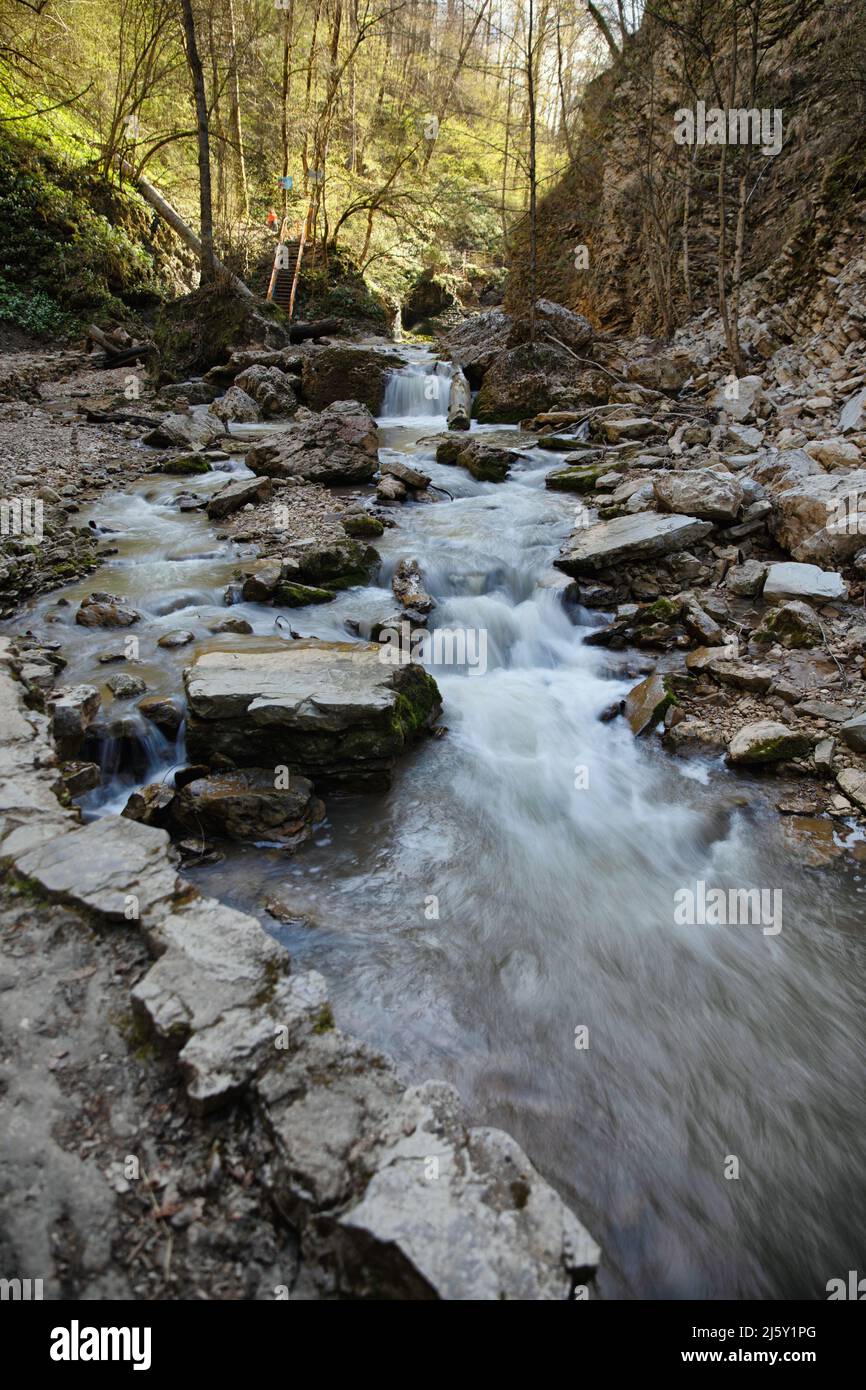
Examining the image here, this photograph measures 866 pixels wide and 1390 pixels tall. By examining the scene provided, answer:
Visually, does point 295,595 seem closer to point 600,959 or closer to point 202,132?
point 600,959

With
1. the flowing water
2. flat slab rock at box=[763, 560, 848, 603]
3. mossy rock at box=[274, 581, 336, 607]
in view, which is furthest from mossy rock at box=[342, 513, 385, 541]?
flat slab rock at box=[763, 560, 848, 603]

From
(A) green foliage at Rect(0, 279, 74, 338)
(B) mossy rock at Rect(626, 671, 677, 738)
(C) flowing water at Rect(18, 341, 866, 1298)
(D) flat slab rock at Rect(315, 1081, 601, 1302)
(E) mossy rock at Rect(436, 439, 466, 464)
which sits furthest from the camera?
(A) green foliage at Rect(0, 279, 74, 338)

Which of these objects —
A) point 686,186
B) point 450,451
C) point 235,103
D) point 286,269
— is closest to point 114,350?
point 286,269

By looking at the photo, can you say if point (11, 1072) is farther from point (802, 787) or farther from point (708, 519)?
point (708, 519)

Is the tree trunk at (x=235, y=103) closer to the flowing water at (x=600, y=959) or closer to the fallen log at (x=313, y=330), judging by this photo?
the fallen log at (x=313, y=330)

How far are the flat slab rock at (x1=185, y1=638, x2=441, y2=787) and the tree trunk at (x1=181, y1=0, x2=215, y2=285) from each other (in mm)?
14069

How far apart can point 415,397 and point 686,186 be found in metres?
6.38

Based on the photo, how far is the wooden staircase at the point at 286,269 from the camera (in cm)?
1986

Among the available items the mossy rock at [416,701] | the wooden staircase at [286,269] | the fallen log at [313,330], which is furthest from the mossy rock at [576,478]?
the wooden staircase at [286,269]

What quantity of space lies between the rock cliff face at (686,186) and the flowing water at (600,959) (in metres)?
8.87

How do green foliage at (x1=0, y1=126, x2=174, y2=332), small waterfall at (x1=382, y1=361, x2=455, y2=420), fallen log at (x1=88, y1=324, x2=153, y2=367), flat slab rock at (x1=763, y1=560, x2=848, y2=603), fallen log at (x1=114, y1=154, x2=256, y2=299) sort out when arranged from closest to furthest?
flat slab rock at (x1=763, y1=560, x2=848, y2=603)
small waterfall at (x1=382, y1=361, x2=455, y2=420)
fallen log at (x1=88, y1=324, x2=153, y2=367)
green foliage at (x1=0, y1=126, x2=174, y2=332)
fallen log at (x1=114, y1=154, x2=256, y2=299)

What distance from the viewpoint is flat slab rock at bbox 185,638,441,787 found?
12.6ft

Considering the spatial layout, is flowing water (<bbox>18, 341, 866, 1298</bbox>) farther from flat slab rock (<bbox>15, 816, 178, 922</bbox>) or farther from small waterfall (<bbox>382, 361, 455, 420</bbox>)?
small waterfall (<bbox>382, 361, 455, 420</bbox>)

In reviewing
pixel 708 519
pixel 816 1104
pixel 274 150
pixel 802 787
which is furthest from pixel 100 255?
pixel 816 1104
